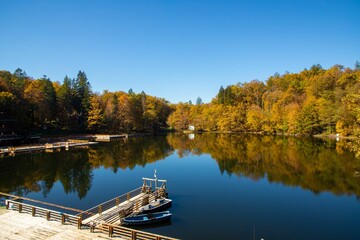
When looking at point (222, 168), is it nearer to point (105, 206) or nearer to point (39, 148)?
point (105, 206)

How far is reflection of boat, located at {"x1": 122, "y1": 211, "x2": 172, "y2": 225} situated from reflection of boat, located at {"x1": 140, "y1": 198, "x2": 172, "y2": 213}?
1.37 metres

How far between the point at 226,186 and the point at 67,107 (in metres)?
67.2

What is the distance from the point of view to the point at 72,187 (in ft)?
90.5

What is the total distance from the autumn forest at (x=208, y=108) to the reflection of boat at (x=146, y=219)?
4881 centimetres

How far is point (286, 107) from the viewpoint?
9162 cm

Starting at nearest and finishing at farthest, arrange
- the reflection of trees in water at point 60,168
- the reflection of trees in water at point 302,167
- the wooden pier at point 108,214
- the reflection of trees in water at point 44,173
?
the wooden pier at point 108,214, the reflection of trees in water at point 44,173, the reflection of trees in water at point 60,168, the reflection of trees in water at point 302,167

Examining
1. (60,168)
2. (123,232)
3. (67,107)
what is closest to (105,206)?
(123,232)

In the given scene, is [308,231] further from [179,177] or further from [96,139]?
[96,139]

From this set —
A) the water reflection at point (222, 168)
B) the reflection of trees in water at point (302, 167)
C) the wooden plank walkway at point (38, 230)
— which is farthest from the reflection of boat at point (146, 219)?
the reflection of trees in water at point (302, 167)

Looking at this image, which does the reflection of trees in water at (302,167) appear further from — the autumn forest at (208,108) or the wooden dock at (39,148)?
the wooden dock at (39,148)

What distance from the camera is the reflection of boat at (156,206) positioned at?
19.4 m

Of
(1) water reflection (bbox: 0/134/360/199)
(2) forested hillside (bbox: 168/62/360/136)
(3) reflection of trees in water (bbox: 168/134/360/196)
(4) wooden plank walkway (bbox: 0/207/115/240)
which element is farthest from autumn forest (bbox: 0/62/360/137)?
(4) wooden plank walkway (bbox: 0/207/115/240)

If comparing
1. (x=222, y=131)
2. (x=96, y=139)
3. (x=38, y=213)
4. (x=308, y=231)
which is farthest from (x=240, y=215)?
(x=222, y=131)

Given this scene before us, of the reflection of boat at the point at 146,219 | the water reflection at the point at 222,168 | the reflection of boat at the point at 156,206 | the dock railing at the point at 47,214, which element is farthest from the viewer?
the water reflection at the point at 222,168
